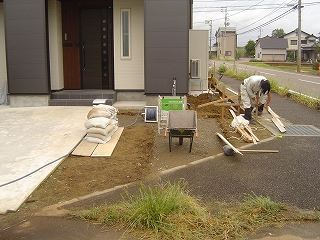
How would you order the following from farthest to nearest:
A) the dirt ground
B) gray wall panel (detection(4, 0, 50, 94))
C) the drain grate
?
gray wall panel (detection(4, 0, 50, 94)), the drain grate, the dirt ground

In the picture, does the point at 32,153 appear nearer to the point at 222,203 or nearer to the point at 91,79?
the point at 222,203

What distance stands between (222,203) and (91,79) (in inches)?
342

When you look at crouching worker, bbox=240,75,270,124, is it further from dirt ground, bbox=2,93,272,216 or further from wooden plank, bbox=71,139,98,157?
wooden plank, bbox=71,139,98,157

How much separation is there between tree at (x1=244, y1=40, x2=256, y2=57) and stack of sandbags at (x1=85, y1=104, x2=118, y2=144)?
3868 inches

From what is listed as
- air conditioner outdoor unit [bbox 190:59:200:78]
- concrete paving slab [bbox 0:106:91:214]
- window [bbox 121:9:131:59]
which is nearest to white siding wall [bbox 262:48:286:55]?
air conditioner outdoor unit [bbox 190:59:200:78]

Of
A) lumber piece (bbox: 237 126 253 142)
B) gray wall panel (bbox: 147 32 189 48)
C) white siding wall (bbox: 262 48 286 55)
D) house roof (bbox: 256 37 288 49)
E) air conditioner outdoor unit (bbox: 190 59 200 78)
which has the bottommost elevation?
lumber piece (bbox: 237 126 253 142)

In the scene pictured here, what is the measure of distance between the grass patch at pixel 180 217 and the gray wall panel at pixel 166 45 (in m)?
6.63

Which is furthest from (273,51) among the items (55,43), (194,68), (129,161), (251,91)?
(129,161)

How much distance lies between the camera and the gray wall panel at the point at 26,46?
11250mm

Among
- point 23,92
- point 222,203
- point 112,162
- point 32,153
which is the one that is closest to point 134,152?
point 112,162

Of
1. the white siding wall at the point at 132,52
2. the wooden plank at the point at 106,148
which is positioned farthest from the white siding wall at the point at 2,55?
the wooden plank at the point at 106,148

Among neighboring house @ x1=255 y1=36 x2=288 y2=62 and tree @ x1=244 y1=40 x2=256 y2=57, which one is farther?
tree @ x1=244 y1=40 x2=256 y2=57

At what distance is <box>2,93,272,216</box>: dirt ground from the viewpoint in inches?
208

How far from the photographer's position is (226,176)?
5840 millimetres
